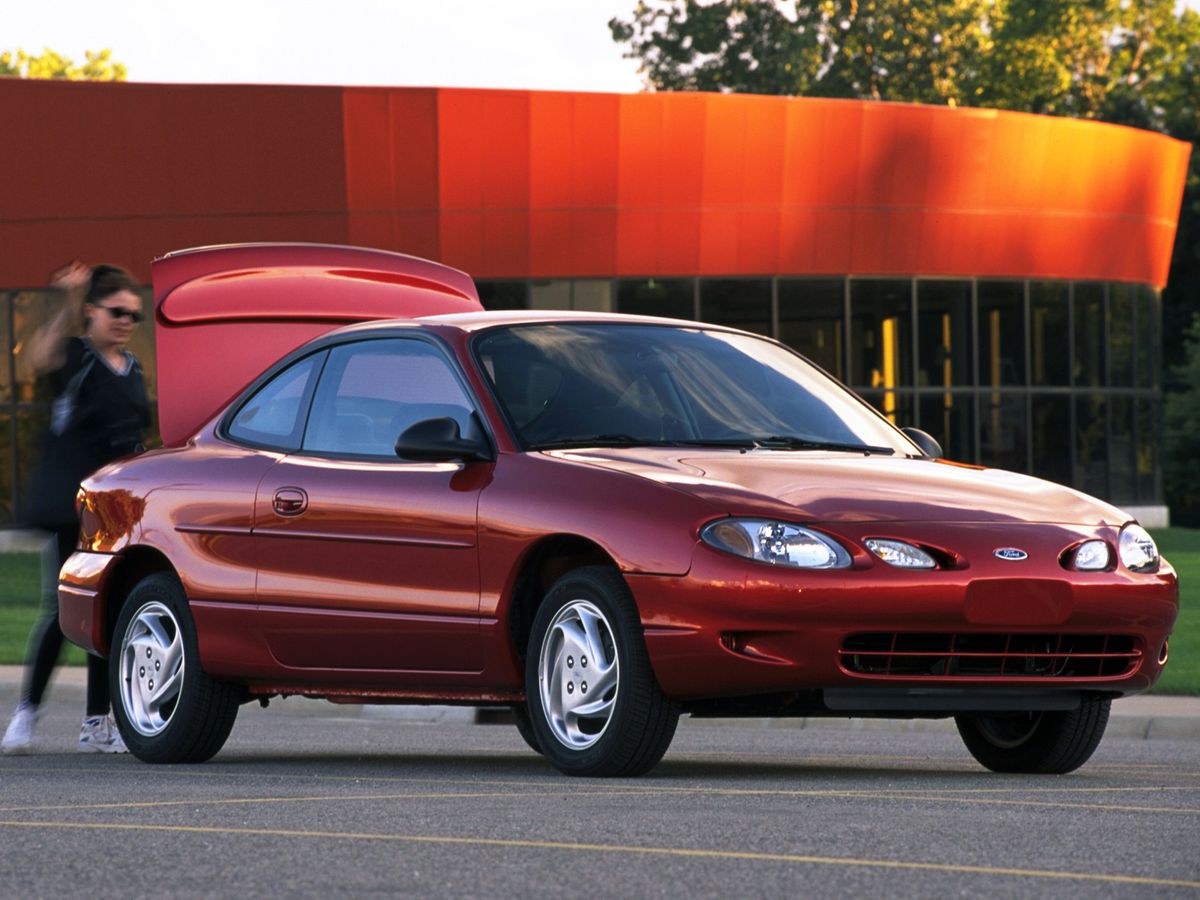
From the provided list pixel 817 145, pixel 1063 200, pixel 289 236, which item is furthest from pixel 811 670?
pixel 1063 200

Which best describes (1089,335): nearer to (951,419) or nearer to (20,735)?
(951,419)

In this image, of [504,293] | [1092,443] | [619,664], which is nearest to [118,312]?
[619,664]

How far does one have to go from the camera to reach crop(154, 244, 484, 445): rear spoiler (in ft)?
33.8

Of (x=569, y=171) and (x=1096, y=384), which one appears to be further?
(x=1096, y=384)

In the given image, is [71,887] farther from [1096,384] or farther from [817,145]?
[1096,384]

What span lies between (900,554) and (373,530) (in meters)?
1.96

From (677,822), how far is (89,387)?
4.78 meters

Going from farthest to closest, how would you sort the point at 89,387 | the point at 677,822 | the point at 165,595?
1. the point at 89,387
2. the point at 165,595
3. the point at 677,822

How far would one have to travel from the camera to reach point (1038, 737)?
869 cm

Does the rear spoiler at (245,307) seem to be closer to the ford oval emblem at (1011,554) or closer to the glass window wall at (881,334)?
the ford oval emblem at (1011,554)

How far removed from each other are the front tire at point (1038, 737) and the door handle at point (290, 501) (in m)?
2.45

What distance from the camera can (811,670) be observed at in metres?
7.57

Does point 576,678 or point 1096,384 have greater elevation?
point 576,678

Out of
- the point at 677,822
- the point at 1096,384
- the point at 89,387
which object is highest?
the point at 89,387
